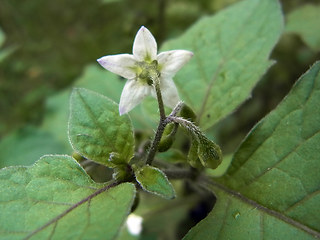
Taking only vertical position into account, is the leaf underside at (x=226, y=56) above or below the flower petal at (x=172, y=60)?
below

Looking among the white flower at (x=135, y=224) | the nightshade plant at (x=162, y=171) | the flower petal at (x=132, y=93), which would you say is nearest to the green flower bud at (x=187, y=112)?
the nightshade plant at (x=162, y=171)

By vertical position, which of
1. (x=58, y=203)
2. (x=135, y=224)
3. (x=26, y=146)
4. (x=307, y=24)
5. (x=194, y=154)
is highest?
(x=58, y=203)

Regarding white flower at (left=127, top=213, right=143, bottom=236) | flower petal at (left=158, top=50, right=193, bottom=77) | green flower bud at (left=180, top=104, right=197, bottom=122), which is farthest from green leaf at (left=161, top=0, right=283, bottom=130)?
white flower at (left=127, top=213, right=143, bottom=236)

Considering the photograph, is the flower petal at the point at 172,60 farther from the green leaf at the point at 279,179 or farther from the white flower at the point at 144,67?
the green leaf at the point at 279,179

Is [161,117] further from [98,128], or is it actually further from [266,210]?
[266,210]

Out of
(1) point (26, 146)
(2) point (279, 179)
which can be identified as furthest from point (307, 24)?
(1) point (26, 146)

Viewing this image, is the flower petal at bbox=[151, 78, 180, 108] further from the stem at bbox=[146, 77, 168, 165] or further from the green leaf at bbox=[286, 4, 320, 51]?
the green leaf at bbox=[286, 4, 320, 51]
